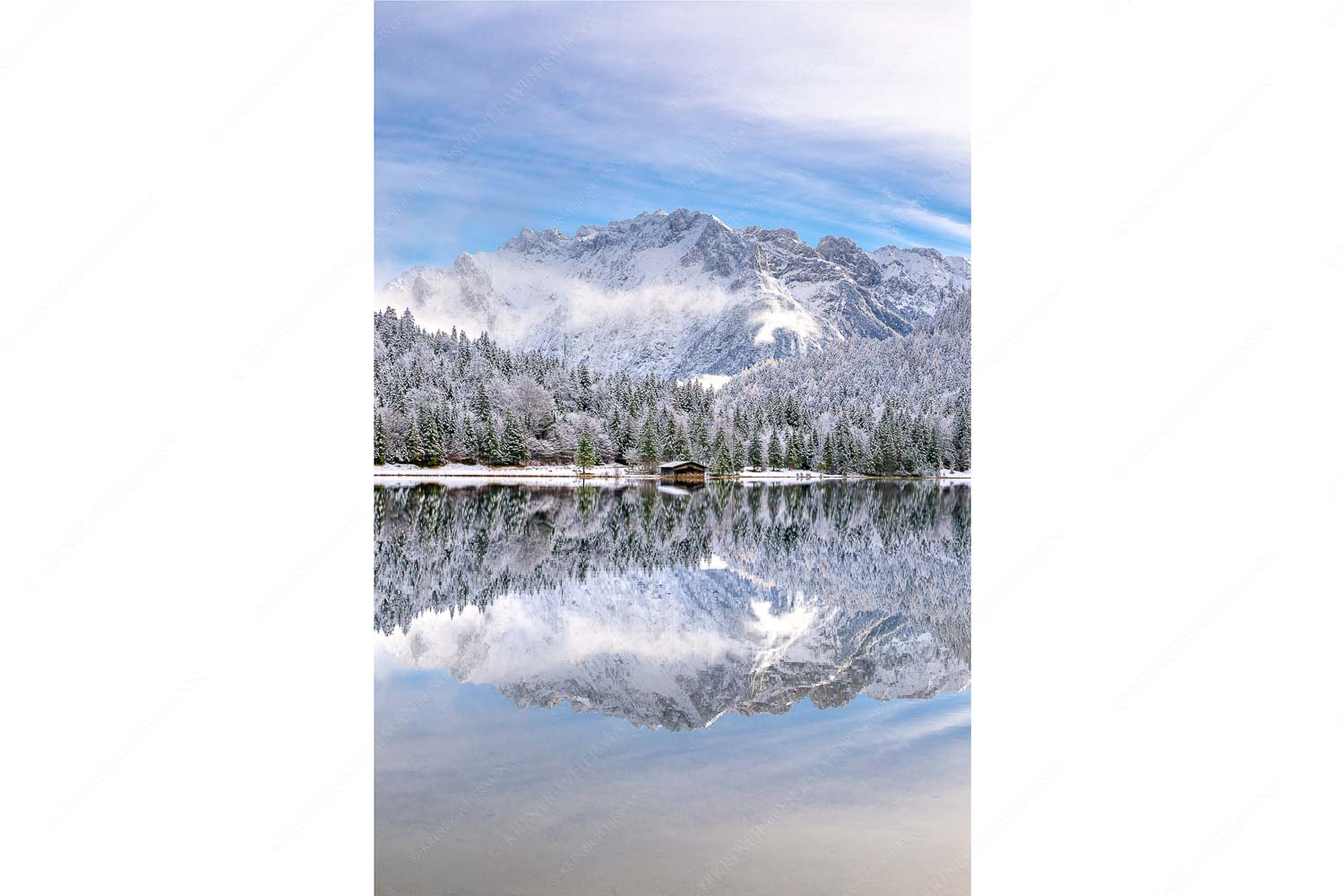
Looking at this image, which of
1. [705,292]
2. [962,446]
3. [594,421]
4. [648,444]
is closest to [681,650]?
[648,444]

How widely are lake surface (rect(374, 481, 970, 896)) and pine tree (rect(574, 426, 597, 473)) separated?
19175mm

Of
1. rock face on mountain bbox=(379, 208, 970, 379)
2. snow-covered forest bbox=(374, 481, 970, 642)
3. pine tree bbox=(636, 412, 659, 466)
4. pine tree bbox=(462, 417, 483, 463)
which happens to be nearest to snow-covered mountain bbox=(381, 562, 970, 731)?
snow-covered forest bbox=(374, 481, 970, 642)

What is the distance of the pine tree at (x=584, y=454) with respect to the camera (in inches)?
1233

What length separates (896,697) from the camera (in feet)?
19.0

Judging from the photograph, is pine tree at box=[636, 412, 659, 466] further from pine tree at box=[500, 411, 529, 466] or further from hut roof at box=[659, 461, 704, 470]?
pine tree at box=[500, 411, 529, 466]

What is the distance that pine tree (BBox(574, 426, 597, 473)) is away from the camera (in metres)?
31.3

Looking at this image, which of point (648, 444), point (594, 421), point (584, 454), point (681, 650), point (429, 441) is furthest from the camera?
point (594, 421)

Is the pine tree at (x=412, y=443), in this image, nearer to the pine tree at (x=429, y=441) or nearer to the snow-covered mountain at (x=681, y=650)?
the pine tree at (x=429, y=441)

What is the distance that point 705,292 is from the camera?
107 m

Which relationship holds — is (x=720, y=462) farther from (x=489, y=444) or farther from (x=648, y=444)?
(x=489, y=444)

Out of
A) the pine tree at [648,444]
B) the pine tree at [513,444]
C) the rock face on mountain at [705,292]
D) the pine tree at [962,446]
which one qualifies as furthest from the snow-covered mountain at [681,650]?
the rock face on mountain at [705,292]

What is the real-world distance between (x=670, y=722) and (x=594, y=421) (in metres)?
27.5
